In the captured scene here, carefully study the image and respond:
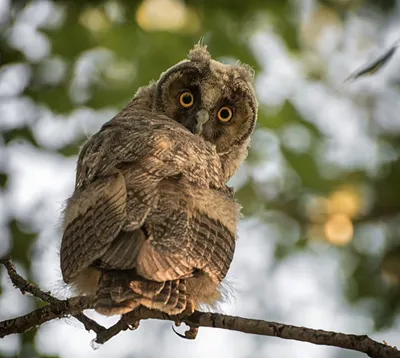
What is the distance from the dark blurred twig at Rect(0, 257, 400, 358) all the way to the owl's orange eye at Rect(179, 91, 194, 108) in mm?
2027

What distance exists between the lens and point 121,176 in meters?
4.11

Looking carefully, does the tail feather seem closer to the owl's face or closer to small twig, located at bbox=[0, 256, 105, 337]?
small twig, located at bbox=[0, 256, 105, 337]

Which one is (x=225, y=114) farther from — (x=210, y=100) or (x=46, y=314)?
(x=46, y=314)

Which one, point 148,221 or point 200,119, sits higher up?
point 200,119

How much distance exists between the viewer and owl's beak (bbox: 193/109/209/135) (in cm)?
534

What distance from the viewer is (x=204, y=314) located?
355 cm

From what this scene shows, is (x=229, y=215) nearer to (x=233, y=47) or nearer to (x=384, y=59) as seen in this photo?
(x=384, y=59)

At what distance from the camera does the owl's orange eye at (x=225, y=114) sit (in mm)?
5758

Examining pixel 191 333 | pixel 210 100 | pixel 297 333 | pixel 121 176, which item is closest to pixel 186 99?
pixel 210 100

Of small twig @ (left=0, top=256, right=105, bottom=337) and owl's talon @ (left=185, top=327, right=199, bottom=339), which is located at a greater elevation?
owl's talon @ (left=185, top=327, right=199, bottom=339)

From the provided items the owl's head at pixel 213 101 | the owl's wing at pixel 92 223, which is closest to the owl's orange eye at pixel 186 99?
the owl's head at pixel 213 101

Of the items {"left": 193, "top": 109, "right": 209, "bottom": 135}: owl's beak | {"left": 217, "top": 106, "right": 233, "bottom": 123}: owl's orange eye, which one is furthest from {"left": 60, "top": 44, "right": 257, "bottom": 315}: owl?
{"left": 217, "top": 106, "right": 233, "bottom": 123}: owl's orange eye

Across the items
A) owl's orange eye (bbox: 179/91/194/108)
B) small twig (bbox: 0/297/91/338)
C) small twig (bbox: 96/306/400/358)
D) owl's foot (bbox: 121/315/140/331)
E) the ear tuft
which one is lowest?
small twig (bbox: 96/306/400/358)

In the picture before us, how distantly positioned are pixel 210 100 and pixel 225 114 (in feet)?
0.70
